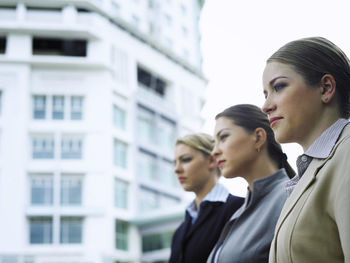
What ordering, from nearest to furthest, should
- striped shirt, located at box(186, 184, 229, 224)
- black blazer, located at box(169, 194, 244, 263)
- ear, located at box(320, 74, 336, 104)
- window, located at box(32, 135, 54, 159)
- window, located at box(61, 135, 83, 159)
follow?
ear, located at box(320, 74, 336, 104)
black blazer, located at box(169, 194, 244, 263)
striped shirt, located at box(186, 184, 229, 224)
window, located at box(32, 135, 54, 159)
window, located at box(61, 135, 83, 159)

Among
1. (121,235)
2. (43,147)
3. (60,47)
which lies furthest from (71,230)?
(60,47)

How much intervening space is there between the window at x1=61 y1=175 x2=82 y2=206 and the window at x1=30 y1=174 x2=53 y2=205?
543 mm

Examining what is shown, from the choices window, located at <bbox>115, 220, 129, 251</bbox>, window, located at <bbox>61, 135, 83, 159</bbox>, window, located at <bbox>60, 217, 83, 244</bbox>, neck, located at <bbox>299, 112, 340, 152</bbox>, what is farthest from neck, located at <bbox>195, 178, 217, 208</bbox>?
window, located at <bbox>115, 220, 129, 251</bbox>

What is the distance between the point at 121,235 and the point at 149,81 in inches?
364

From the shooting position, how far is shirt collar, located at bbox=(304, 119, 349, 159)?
127 cm

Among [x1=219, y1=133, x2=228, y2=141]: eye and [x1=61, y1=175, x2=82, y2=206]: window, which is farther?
[x1=61, y1=175, x2=82, y2=206]: window

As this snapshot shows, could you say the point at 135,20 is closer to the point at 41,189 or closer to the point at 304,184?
the point at 41,189

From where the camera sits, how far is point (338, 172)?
1.15 metres

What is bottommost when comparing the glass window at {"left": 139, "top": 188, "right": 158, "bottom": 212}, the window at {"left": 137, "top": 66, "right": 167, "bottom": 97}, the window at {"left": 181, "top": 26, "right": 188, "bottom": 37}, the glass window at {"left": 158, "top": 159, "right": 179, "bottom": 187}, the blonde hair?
the blonde hair

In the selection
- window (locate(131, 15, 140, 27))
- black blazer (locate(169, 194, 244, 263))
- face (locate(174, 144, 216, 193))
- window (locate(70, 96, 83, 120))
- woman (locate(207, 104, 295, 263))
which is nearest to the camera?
woman (locate(207, 104, 295, 263))

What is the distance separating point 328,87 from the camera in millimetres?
1382

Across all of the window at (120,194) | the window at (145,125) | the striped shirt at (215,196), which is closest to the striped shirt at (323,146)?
the striped shirt at (215,196)

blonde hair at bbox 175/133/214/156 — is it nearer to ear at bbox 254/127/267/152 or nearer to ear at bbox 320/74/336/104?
ear at bbox 254/127/267/152

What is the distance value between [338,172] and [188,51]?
31.0m
